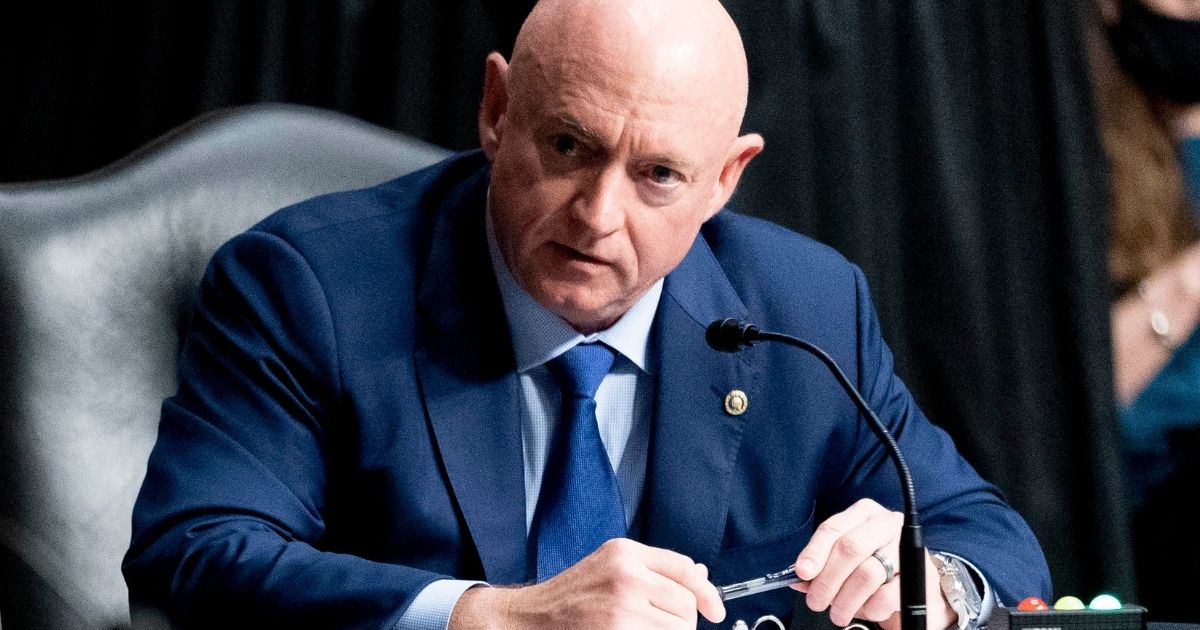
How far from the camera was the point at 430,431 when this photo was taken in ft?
5.22

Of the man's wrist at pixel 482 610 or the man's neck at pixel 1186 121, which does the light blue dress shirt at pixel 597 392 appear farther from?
the man's neck at pixel 1186 121

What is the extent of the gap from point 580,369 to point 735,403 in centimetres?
21

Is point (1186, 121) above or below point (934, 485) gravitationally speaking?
above

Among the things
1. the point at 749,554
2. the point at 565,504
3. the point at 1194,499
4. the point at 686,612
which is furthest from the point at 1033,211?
the point at 686,612

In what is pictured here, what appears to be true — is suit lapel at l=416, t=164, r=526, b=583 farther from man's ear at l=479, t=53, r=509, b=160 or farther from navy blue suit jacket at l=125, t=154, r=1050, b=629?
man's ear at l=479, t=53, r=509, b=160

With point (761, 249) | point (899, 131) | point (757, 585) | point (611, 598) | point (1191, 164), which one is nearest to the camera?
point (611, 598)

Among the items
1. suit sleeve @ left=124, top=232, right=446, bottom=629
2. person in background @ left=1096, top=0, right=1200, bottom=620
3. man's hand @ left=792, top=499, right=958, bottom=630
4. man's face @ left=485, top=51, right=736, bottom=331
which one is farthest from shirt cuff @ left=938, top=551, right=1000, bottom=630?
person in background @ left=1096, top=0, right=1200, bottom=620

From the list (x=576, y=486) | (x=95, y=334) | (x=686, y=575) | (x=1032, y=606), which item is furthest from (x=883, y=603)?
(x=95, y=334)

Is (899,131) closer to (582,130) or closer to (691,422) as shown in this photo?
(691,422)

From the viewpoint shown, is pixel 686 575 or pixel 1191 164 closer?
pixel 686 575

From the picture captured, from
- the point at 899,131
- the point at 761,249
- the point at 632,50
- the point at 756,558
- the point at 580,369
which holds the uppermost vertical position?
the point at 632,50

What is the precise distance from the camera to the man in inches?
56.2

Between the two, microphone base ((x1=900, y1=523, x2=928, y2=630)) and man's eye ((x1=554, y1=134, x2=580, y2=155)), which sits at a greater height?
man's eye ((x1=554, y1=134, x2=580, y2=155))

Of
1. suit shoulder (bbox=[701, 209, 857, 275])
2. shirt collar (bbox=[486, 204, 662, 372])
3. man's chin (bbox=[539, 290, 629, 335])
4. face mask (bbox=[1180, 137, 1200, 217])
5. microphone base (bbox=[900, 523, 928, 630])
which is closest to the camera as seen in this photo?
microphone base (bbox=[900, 523, 928, 630])
